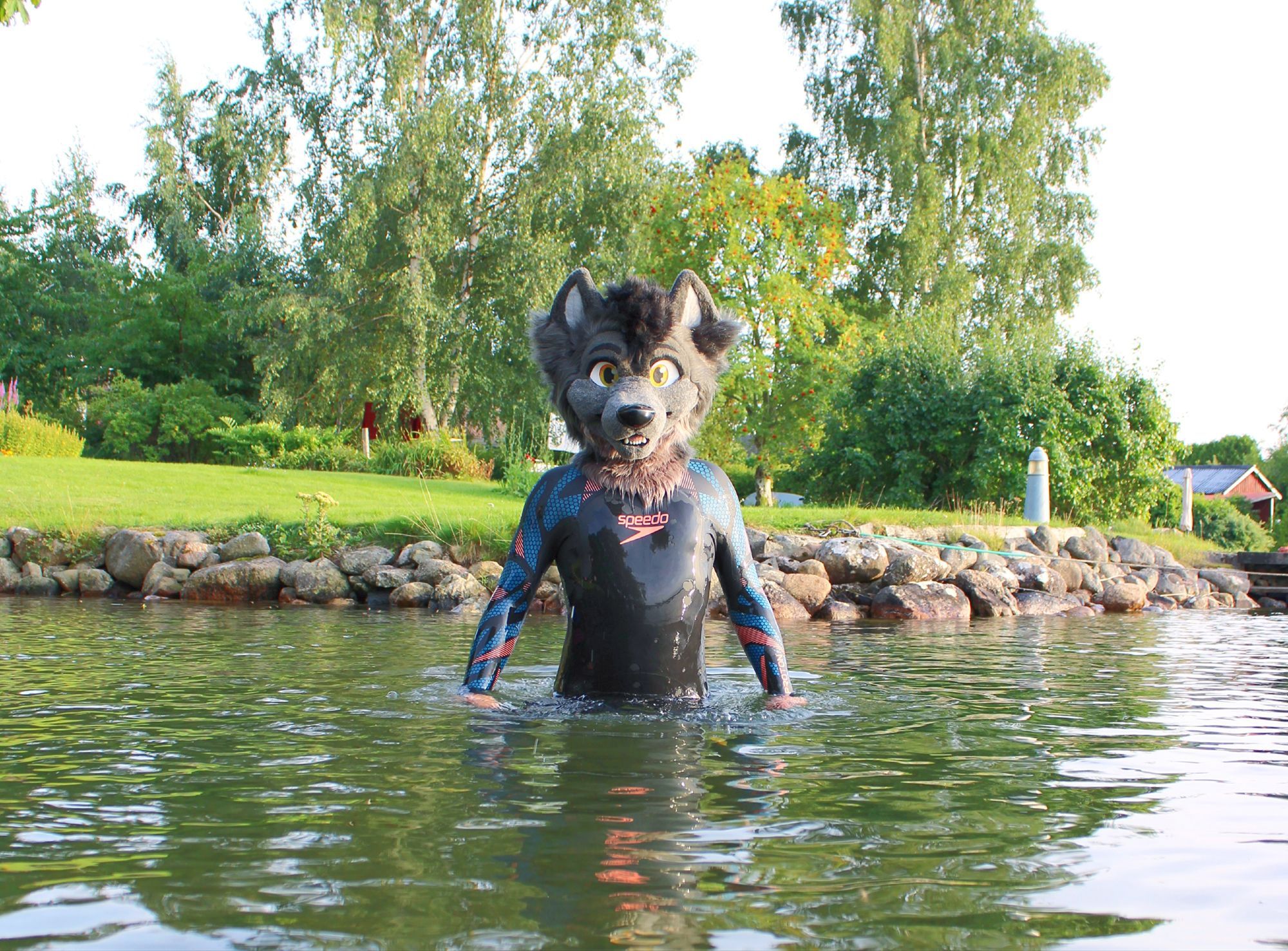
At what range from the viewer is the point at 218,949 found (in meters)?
2.28

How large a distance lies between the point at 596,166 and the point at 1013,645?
2107 centimetres

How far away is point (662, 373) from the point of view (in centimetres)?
488

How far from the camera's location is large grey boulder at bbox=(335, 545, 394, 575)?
12172mm

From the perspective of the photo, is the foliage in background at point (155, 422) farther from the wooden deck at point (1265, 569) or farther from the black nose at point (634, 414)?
the black nose at point (634, 414)

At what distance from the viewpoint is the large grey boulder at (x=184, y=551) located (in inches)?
480

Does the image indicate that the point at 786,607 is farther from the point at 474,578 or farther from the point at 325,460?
the point at 325,460

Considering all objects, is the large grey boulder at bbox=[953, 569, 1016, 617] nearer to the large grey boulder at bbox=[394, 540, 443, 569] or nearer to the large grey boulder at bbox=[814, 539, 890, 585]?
the large grey boulder at bbox=[814, 539, 890, 585]

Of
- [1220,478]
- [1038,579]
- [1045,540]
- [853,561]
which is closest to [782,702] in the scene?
[853,561]

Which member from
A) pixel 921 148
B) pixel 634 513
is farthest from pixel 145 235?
pixel 634 513

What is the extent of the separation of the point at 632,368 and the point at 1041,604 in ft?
30.3

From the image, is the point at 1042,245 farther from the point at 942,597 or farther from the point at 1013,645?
the point at 1013,645

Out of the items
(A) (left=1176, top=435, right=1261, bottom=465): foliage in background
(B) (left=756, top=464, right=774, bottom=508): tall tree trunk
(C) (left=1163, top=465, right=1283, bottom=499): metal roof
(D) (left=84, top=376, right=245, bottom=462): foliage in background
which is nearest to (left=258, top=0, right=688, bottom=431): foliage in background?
(D) (left=84, top=376, right=245, bottom=462): foliage in background

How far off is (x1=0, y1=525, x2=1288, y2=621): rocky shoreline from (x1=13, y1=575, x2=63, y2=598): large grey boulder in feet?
0.03

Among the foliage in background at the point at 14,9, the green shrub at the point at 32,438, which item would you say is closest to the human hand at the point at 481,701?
the foliage in background at the point at 14,9
